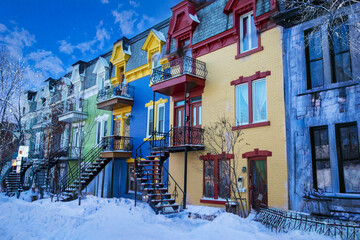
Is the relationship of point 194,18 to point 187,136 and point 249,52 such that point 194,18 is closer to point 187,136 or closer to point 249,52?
point 249,52

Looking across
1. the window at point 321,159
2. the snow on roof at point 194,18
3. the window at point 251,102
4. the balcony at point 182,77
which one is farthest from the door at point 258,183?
the snow on roof at point 194,18

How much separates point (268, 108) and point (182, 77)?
14.5ft

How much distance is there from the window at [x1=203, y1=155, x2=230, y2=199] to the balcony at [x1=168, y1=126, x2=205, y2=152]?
→ 820 millimetres

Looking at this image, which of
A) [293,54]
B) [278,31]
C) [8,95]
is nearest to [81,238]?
[293,54]

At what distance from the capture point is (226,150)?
1380 centimetres

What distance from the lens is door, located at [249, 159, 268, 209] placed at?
1227cm

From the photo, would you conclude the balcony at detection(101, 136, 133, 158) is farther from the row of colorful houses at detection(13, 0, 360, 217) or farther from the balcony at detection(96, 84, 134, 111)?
the balcony at detection(96, 84, 134, 111)

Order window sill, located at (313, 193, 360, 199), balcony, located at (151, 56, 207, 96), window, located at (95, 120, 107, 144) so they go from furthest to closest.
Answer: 1. window, located at (95, 120, 107, 144)
2. balcony, located at (151, 56, 207, 96)
3. window sill, located at (313, 193, 360, 199)

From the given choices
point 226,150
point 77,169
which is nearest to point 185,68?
point 226,150

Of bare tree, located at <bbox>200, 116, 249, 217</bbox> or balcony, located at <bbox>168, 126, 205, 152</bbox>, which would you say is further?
balcony, located at <bbox>168, 126, 205, 152</bbox>

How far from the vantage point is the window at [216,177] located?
13562 millimetres

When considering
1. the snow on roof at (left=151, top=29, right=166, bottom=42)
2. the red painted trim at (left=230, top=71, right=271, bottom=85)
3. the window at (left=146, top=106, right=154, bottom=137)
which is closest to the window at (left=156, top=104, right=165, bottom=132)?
the window at (left=146, top=106, right=154, bottom=137)

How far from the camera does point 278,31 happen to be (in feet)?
41.6

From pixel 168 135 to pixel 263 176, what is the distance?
5.82 meters
